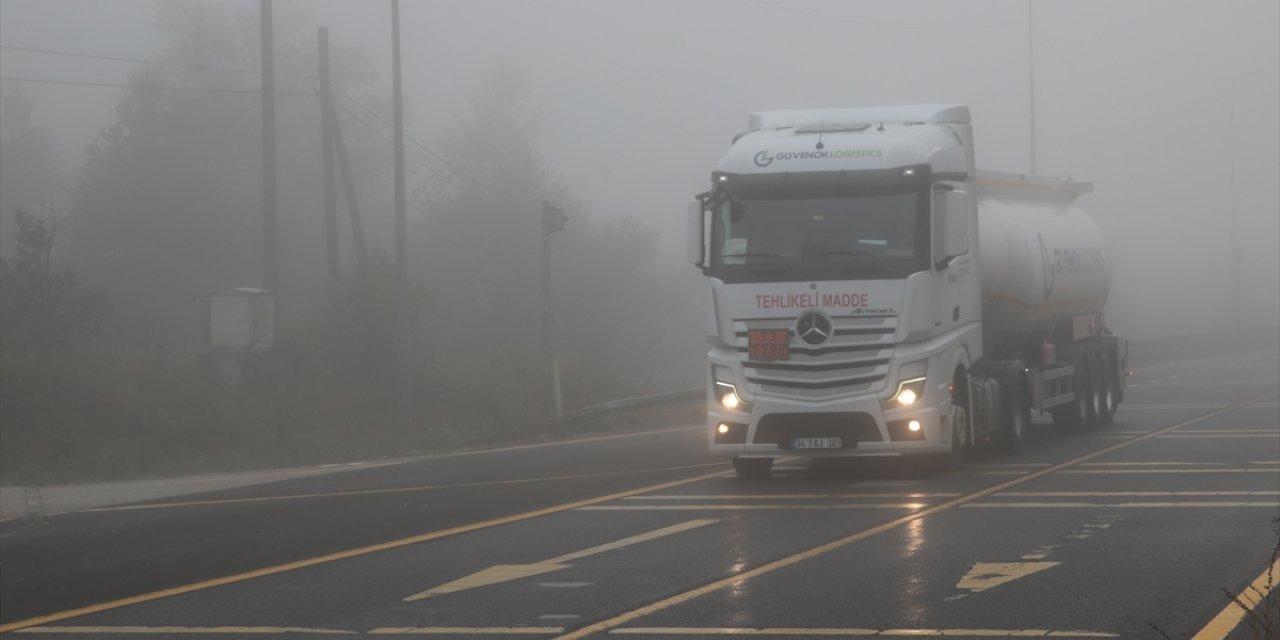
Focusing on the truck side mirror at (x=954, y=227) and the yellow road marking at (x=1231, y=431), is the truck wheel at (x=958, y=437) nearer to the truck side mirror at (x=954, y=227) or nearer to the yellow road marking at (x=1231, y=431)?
the truck side mirror at (x=954, y=227)

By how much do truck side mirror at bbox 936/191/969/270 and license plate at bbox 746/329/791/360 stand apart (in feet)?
5.83

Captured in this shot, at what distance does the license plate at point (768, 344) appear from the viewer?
53.6ft

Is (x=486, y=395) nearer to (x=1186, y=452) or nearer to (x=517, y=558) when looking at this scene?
(x=1186, y=452)

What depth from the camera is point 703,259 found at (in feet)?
55.5

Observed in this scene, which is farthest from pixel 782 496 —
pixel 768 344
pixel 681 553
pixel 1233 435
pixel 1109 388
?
pixel 1109 388

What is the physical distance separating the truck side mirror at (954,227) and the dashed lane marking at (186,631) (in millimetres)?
9361

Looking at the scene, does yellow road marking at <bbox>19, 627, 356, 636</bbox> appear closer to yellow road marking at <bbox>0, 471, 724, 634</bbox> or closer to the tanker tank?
yellow road marking at <bbox>0, 471, 724, 634</bbox>

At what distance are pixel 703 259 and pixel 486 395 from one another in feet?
68.0

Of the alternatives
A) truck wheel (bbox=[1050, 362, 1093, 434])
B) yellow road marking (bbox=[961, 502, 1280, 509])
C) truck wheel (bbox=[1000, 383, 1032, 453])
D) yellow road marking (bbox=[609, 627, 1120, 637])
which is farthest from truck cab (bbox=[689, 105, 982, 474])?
yellow road marking (bbox=[609, 627, 1120, 637])

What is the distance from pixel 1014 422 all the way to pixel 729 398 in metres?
5.00

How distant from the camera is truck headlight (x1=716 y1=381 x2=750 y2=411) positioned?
16.6 m

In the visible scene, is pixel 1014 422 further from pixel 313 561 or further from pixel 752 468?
pixel 313 561

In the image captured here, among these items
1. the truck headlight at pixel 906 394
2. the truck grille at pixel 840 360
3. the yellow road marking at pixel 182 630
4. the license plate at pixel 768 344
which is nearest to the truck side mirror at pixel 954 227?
the truck grille at pixel 840 360

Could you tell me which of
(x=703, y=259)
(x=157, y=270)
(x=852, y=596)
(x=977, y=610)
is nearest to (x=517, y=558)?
(x=852, y=596)
